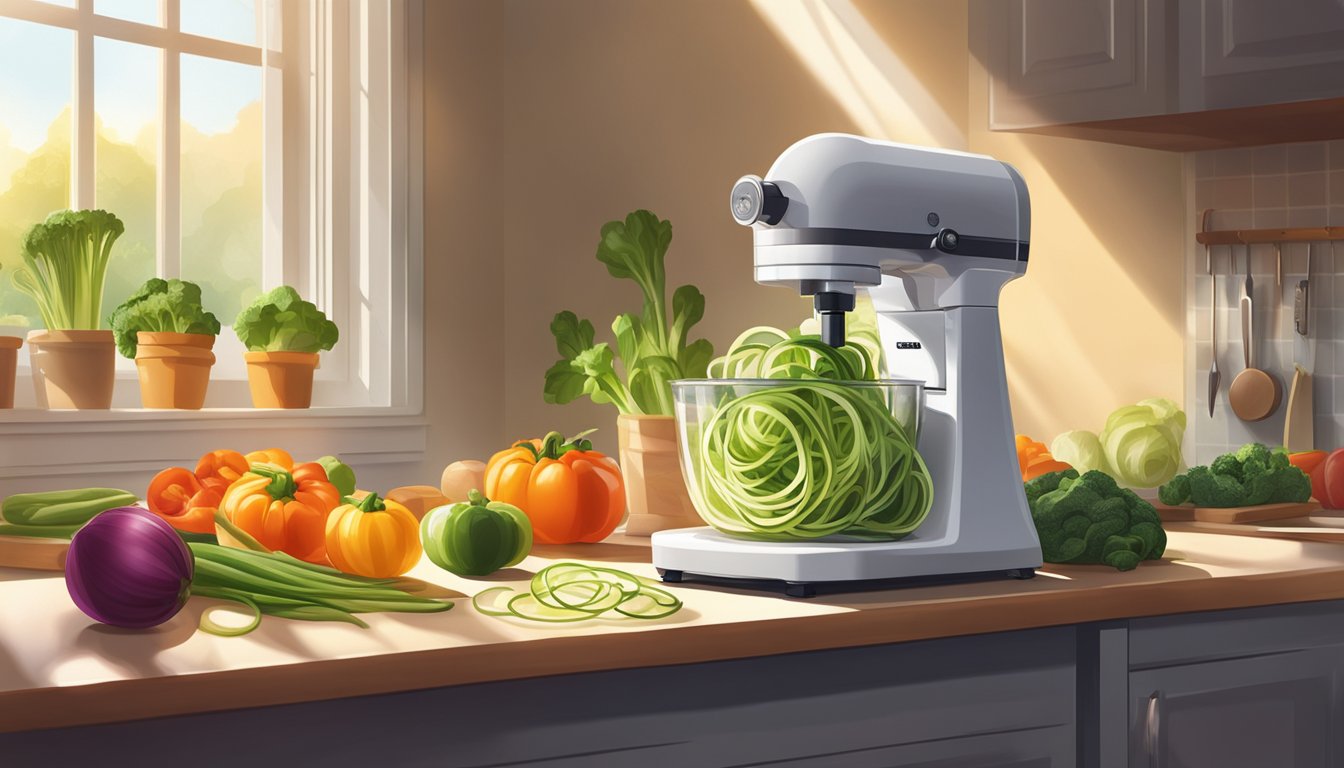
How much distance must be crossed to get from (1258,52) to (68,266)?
2.19 meters

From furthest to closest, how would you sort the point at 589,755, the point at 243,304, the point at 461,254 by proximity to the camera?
the point at 461,254 → the point at 243,304 → the point at 589,755

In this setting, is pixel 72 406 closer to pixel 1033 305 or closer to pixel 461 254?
pixel 461 254

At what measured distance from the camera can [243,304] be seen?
298 centimetres

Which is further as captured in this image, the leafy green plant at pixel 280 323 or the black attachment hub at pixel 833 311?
the leafy green plant at pixel 280 323

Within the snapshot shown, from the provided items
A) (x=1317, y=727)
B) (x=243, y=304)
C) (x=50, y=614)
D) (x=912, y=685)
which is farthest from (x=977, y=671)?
(x=243, y=304)

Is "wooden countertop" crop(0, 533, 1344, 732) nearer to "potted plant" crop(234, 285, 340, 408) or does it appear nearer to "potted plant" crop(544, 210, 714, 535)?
"potted plant" crop(544, 210, 714, 535)

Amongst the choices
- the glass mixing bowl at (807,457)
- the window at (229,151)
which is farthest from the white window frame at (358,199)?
the glass mixing bowl at (807,457)

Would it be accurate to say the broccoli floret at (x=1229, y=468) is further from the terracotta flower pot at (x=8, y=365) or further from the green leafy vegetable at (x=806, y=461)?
the terracotta flower pot at (x=8, y=365)

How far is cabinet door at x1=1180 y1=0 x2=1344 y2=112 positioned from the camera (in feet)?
6.25

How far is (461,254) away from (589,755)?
2379 millimetres

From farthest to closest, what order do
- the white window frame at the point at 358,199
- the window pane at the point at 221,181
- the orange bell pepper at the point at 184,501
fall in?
the white window frame at the point at 358,199, the window pane at the point at 221,181, the orange bell pepper at the point at 184,501

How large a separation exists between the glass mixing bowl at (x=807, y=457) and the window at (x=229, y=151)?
6.28 ft

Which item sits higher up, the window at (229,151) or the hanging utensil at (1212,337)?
the window at (229,151)

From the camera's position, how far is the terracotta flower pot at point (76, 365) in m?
2.46
